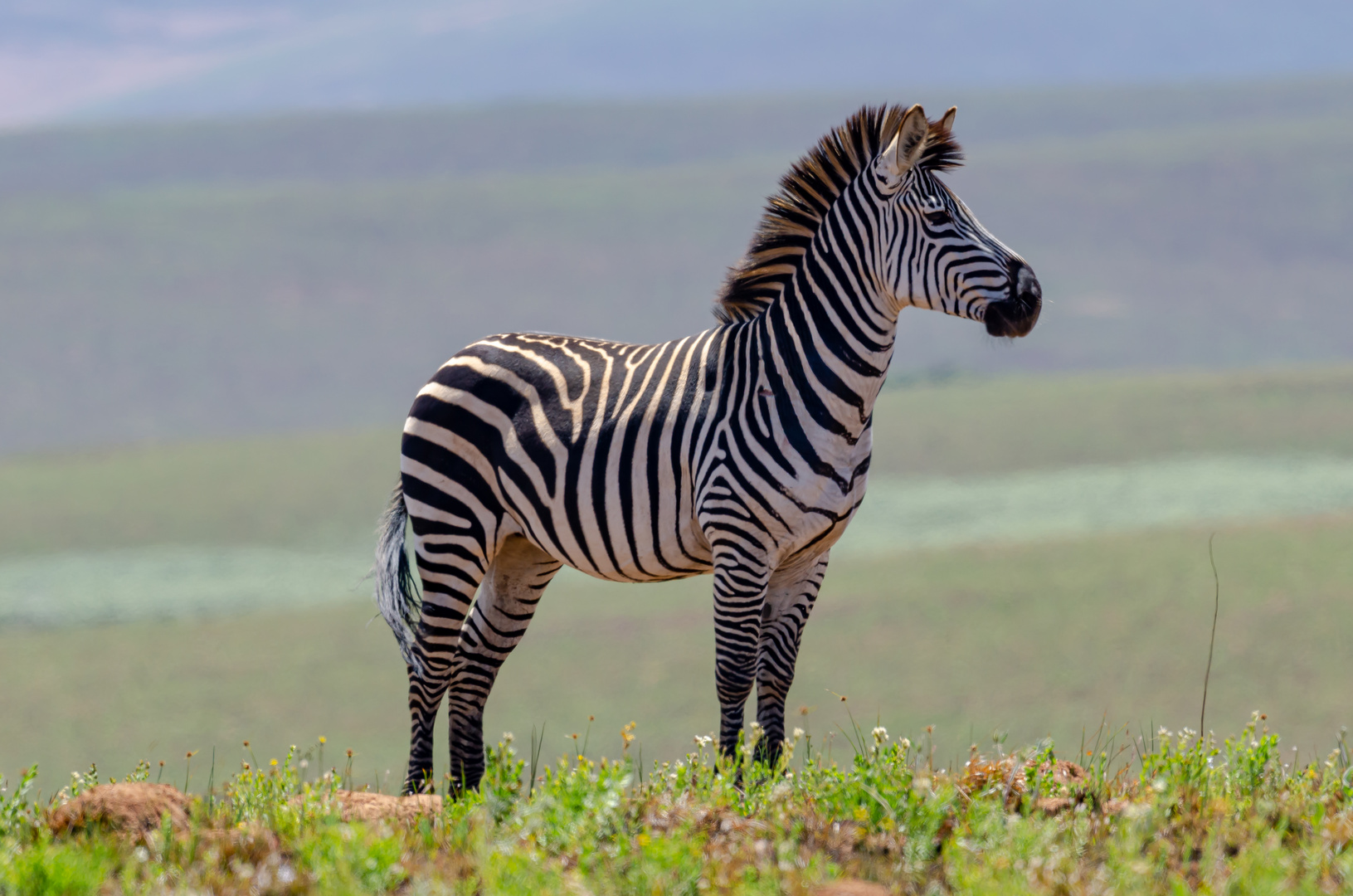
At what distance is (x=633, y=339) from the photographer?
66.1 m

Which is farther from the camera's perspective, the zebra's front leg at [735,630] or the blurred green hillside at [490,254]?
the blurred green hillside at [490,254]

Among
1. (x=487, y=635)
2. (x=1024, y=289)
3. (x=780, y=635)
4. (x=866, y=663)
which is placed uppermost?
(x=1024, y=289)

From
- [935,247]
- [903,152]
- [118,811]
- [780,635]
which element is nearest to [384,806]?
[118,811]

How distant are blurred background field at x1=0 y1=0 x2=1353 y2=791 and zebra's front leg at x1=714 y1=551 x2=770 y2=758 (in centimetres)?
180

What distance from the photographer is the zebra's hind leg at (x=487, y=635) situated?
8.24 m

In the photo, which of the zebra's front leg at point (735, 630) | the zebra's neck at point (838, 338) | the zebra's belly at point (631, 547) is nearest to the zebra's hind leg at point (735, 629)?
the zebra's front leg at point (735, 630)

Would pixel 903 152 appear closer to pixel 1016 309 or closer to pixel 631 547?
pixel 1016 309

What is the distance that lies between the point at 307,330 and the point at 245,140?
46.9 meters

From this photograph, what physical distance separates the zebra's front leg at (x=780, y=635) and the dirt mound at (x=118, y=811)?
298 centimetres

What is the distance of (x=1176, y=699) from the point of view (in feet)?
73.3

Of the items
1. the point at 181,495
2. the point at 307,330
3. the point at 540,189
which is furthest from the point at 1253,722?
the point at 540,189

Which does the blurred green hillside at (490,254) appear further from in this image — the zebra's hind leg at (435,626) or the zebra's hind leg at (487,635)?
the zebra's hind leg at (435,626)

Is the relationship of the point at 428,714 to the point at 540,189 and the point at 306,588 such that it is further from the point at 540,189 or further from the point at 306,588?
the point at 540,189

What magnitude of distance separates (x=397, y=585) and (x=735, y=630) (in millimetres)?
2318
